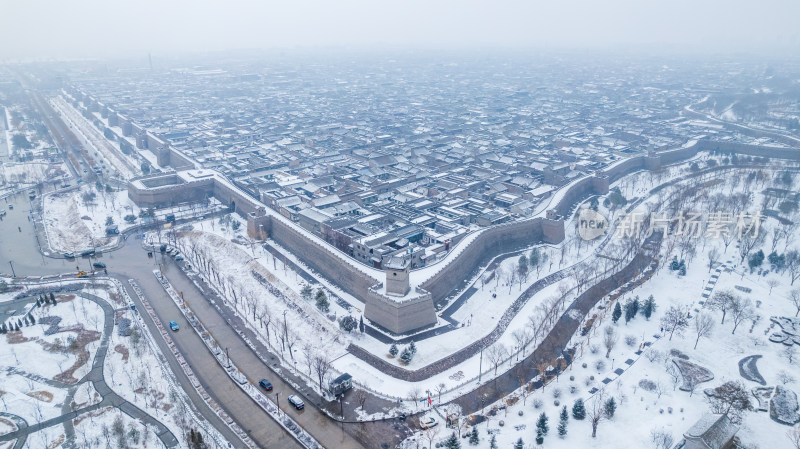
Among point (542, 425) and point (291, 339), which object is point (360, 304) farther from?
point (542, 425)

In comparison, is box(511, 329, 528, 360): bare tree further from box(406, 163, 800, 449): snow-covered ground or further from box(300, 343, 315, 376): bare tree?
box(300, 343, 315, 376): bare tree

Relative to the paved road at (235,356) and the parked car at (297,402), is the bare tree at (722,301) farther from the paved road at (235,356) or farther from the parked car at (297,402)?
the parked car at (297,402)

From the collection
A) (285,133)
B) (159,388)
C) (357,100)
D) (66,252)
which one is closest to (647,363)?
(159,388)

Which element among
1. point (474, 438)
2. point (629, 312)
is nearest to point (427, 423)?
point (474, 438)

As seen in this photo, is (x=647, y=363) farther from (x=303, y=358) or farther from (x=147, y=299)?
(x=147, y=299)

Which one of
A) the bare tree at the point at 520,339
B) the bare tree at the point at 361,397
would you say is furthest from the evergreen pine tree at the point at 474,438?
the bare tree at the point at 520,339

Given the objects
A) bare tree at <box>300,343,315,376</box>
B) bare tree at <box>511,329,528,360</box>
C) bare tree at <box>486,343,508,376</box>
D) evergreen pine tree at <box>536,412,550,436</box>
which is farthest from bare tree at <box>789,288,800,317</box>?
bare tree at <box>300,343,315,376</box>
